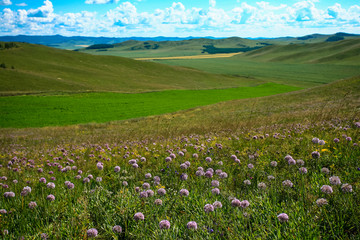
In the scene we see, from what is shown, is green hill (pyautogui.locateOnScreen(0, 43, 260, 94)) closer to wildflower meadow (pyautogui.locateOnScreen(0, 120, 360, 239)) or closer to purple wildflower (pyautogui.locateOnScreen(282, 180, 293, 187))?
wildflower meadow (pyautogui.locateOnScreen(0, 120, 360, 239))

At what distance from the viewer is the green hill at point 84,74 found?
6009 centimetres

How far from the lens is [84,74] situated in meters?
78.3

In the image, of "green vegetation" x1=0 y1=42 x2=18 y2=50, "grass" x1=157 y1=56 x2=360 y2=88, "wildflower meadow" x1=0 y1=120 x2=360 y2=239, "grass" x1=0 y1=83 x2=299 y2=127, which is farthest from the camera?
"grass" x1=157 y1=56 x2=360 y2=88

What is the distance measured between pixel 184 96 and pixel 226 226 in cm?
5413

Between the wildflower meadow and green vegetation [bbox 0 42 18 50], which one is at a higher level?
green vegetation [bbox 0 42 18 50]

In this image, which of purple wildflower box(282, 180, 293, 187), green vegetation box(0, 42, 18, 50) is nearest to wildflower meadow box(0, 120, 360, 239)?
purple wildflower box(282, 180, 293, 187)

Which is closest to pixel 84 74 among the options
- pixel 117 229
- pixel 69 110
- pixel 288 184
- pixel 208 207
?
pixel 69 110

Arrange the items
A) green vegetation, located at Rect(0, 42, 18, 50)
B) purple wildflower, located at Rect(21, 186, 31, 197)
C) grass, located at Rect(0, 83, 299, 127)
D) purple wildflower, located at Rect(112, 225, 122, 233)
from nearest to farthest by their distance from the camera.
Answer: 1. purple wildflower, located at Rect(112, 225, 122, 233)
2. purple wildflower, located at Rect(21, 186, 31, 197)
3. grass, located at Rect(0, 83, 299, 127)
4. green vegetation, located at Rect(0, 42, 18, 50)

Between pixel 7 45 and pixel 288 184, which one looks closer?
pixel 288 184

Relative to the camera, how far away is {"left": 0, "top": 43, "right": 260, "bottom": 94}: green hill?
60094mm

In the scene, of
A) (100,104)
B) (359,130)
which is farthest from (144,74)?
(359,130)

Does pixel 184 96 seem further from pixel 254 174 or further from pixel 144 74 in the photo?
pixel 254 174

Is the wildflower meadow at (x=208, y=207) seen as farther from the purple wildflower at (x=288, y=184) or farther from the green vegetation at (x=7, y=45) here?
the green vegetation at (x=7, y=45)

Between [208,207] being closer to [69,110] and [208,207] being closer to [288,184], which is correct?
[288,184]
